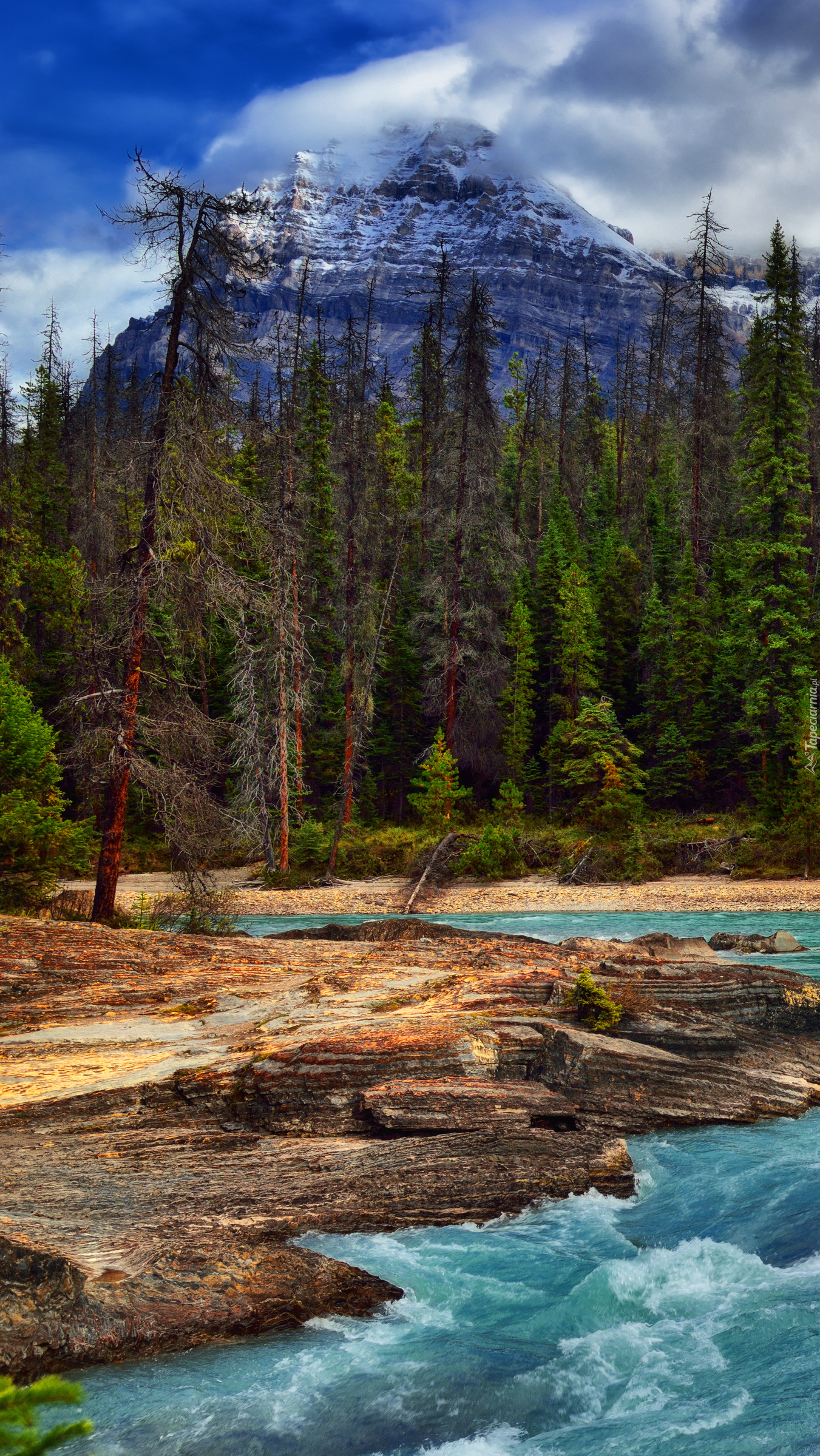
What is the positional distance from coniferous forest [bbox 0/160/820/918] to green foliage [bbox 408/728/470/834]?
0.30 feet

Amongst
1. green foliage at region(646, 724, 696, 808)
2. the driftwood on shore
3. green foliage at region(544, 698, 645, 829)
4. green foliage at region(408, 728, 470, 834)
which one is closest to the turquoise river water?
the driftwood on shore

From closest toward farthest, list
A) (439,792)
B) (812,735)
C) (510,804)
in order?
1. (812,735)
2. (439,792)
3. (510,804)

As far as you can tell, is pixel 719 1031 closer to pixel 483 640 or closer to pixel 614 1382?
pixel 614 1382

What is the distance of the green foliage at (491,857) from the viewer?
97.1 feet

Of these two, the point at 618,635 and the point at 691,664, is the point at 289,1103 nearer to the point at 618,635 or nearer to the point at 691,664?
the point at 691,664

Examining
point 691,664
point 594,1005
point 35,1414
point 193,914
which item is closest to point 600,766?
point 691,664

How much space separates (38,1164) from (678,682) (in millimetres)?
32009

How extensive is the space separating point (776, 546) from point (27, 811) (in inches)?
963

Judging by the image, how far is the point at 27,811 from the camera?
15.9 metres

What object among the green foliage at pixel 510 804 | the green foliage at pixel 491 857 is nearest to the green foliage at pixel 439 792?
the green foliage at pixel 510 804

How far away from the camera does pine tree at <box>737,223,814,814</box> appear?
98.7 feet

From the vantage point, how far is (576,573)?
119 ft

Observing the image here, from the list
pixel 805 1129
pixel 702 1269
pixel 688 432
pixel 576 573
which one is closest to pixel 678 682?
pixel 576 573

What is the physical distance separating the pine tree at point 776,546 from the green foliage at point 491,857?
840cm
